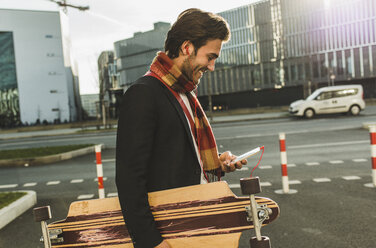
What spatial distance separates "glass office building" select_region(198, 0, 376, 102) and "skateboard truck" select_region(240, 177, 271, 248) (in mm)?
57639

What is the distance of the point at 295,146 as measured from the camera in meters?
11.1

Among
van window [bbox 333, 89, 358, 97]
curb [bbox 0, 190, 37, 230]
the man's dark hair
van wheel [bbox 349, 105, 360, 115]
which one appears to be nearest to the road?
curb [bbox 0, 190, 37, 230]

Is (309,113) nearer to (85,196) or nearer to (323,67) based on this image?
(85,196)

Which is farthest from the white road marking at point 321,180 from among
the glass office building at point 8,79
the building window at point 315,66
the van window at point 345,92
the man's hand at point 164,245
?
the glass office building at point 8,79

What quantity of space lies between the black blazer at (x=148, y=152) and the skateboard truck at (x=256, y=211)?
0.25 metres

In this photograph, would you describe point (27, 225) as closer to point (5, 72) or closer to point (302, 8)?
point (302, 8)

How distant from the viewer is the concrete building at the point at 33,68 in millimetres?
67188

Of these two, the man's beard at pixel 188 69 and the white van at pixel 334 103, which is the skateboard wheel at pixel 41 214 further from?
the white van at pixel 334 103

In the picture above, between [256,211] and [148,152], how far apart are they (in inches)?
20.4

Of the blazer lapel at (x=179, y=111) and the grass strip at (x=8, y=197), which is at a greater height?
the blazer lapel at (x=179, y=111)

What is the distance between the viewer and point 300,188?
5930 mm

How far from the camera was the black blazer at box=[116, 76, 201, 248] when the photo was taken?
1473mm

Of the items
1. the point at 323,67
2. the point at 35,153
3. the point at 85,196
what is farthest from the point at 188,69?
the point at 323,67

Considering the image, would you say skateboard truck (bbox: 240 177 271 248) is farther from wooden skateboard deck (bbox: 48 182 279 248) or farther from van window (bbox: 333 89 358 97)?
van window (bbox: 333 89 358 97)
